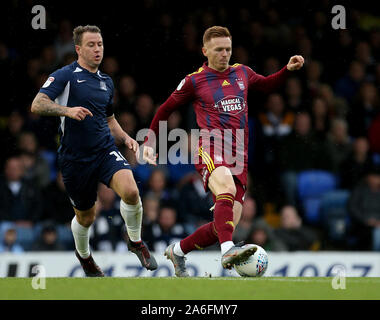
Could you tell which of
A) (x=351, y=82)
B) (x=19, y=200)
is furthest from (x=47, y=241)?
(x=351, y=82)

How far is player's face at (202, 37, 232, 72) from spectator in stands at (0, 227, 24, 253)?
16.0 feet

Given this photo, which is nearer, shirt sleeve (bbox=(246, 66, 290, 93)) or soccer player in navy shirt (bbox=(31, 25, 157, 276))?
soccer player in navy shirt (bbox=(31, 25, 157, 276))

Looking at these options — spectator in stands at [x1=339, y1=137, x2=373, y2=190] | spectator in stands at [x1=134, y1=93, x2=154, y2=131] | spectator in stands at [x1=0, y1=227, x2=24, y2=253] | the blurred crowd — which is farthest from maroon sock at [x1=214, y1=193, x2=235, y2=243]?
spectator in stands at [x1=339, y1=137, x2=373, y2=190]

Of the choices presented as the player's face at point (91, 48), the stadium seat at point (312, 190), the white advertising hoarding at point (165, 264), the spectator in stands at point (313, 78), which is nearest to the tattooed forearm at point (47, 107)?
the player's face at point (91, 48)

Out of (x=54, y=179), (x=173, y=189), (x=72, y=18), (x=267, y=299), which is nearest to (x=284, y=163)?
(x=173, y=189)

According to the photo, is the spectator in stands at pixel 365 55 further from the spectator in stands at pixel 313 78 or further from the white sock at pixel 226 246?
the white sock at pixel 226 246

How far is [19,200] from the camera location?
39.7ft

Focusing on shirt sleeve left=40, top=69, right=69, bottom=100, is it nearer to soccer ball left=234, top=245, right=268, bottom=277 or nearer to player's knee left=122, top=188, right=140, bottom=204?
player's knee left=122, top=188, right=140, bottom=204

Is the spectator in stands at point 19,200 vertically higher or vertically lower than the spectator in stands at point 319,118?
lower

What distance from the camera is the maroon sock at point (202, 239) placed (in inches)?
318

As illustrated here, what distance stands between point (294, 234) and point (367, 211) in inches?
49.5

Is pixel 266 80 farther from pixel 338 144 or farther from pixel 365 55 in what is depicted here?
pixel 365 55

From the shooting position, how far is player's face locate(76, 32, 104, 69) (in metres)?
8.06

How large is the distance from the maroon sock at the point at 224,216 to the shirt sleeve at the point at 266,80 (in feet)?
4.34
